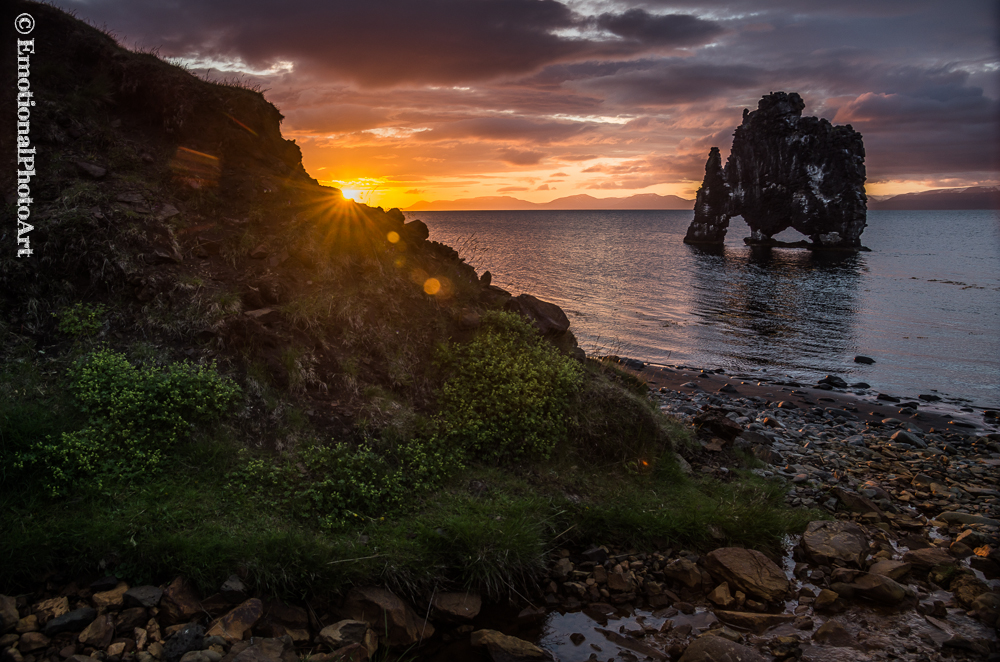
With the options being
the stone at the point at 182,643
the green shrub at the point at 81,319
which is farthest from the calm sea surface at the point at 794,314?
the stone at the point at 182,643

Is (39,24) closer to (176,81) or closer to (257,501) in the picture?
(176,81)

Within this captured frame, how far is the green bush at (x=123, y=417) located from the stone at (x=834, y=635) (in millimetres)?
7875

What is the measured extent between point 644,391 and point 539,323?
3.09 meters

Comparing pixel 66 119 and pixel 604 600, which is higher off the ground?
pixel 66 119

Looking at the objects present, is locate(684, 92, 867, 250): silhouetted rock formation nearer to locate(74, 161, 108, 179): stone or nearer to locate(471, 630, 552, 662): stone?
locate(471, 630, 552, 662): stone

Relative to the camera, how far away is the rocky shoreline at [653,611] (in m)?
5.04

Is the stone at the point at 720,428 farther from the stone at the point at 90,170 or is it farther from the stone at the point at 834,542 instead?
the stone at the point at 90,170

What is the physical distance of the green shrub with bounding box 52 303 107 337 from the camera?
26.2 ft

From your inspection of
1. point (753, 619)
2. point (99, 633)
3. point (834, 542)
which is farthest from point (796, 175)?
point (99, 633)

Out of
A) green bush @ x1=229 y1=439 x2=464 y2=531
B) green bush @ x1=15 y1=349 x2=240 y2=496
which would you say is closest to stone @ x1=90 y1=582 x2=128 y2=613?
green bush @ x1=15 y1=349 x2=240 y2=496

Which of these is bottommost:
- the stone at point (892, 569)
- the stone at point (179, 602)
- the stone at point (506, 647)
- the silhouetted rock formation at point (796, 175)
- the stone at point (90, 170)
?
the stone at point (506, 647)

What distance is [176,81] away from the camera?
11.2 meters

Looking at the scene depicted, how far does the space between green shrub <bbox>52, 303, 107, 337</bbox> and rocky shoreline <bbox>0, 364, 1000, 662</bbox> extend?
412 cm

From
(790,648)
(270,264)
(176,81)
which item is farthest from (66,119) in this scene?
(790,648)
